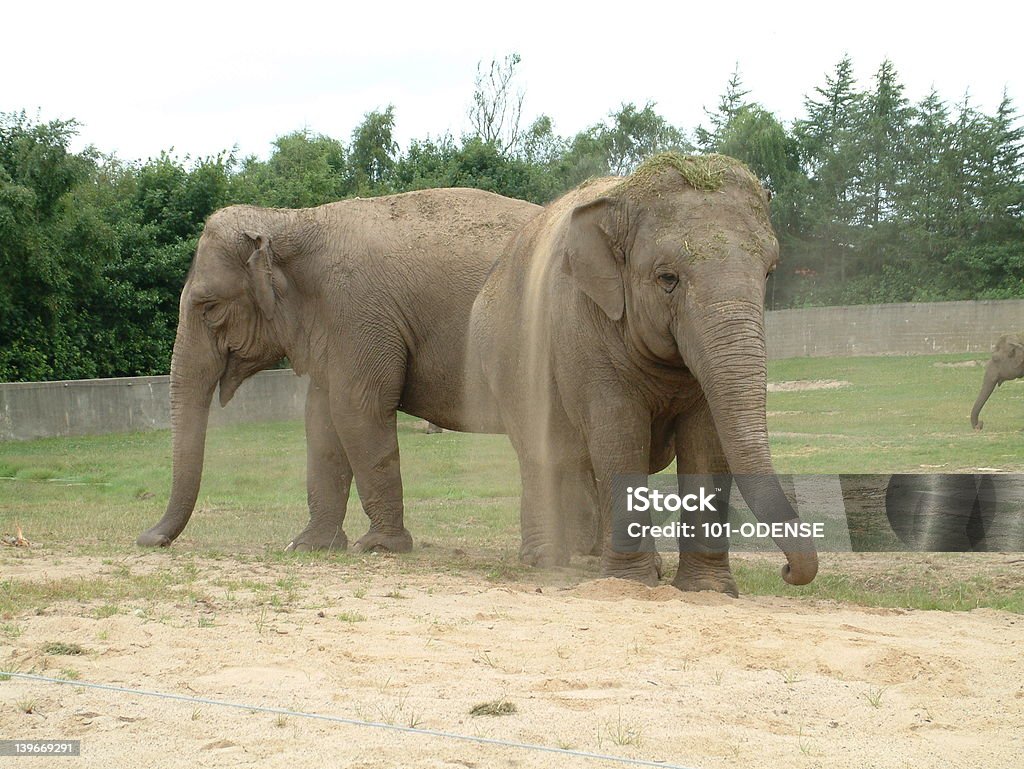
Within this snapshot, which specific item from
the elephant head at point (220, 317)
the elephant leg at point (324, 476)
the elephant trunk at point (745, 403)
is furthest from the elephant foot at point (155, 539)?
the elephant trunk at point (745, 403)

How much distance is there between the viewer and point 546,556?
10188 millimetres

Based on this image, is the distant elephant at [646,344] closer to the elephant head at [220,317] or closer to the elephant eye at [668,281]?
the elephant eye at [668,281]

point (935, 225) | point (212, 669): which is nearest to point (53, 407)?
point (212, 669)

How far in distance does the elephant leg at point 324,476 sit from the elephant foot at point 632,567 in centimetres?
378

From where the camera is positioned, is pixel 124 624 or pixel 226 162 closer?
pixel 124 624

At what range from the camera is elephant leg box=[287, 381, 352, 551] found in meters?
11.8

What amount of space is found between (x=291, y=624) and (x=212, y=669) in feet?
3.46

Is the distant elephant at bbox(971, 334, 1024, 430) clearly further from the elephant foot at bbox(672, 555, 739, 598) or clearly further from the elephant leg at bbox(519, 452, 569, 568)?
the elephant foot at bbox(672, 555, 739, 598)

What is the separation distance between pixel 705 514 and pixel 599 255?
176 centimetres

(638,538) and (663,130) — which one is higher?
(663,130)

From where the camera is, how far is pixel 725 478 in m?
8.41

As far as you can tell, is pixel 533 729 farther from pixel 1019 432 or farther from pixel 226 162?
pixel 226 162

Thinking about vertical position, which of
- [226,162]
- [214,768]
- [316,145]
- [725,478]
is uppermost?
[316,145]

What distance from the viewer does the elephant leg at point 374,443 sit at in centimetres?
1124
